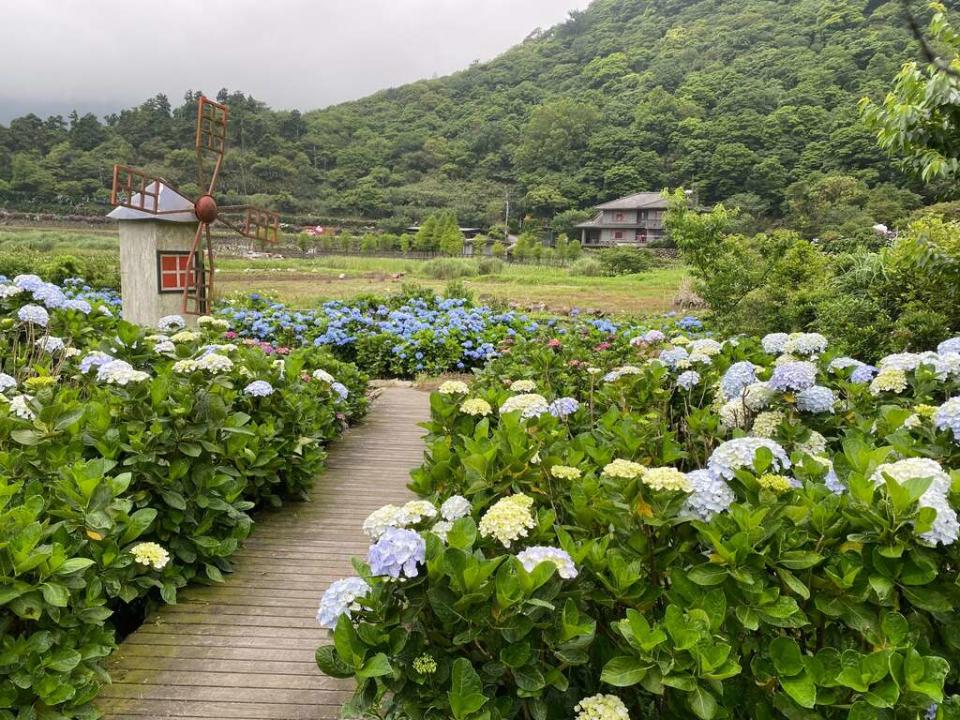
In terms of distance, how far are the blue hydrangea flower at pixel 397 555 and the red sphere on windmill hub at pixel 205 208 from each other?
739 centimetres

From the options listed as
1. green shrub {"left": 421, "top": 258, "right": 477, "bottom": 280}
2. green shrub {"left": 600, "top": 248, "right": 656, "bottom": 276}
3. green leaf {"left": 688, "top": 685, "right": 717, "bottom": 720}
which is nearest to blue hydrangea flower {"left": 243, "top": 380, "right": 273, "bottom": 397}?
green leaf {"left": 688, "top": 685, "right": 717, "bottom": 720}

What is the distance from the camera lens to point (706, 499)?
1535 mm

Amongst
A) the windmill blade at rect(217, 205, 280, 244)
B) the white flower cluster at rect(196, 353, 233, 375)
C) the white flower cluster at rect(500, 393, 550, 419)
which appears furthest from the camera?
the windmill blade at rect(217, 205, 280, 244)

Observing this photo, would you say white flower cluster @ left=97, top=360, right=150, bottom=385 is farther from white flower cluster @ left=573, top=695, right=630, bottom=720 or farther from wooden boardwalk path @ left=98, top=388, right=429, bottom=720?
white flower cluster @ left=573, top=695, right=630, bottom=720

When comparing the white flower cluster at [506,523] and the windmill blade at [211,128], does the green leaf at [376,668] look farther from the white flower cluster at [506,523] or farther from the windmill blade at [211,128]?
the windmill blade at [211,128]

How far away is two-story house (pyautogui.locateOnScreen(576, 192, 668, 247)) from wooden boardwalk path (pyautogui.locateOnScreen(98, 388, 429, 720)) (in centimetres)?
4381

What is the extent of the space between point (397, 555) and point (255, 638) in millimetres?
1612

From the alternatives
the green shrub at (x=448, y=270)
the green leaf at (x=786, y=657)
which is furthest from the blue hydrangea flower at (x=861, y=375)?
the green shrub at (x=448, y=270)

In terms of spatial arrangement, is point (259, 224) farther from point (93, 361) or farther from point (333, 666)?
point (333, 666)

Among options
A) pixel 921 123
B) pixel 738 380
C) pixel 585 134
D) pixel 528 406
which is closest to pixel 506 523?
pixel 528 406

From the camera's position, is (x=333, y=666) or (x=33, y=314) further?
(x=33, y=314)

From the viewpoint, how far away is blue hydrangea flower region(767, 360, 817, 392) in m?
2.18

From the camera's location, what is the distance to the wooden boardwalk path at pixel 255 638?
7.41 feet

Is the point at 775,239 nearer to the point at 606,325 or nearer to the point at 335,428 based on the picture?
the point at 606,325
